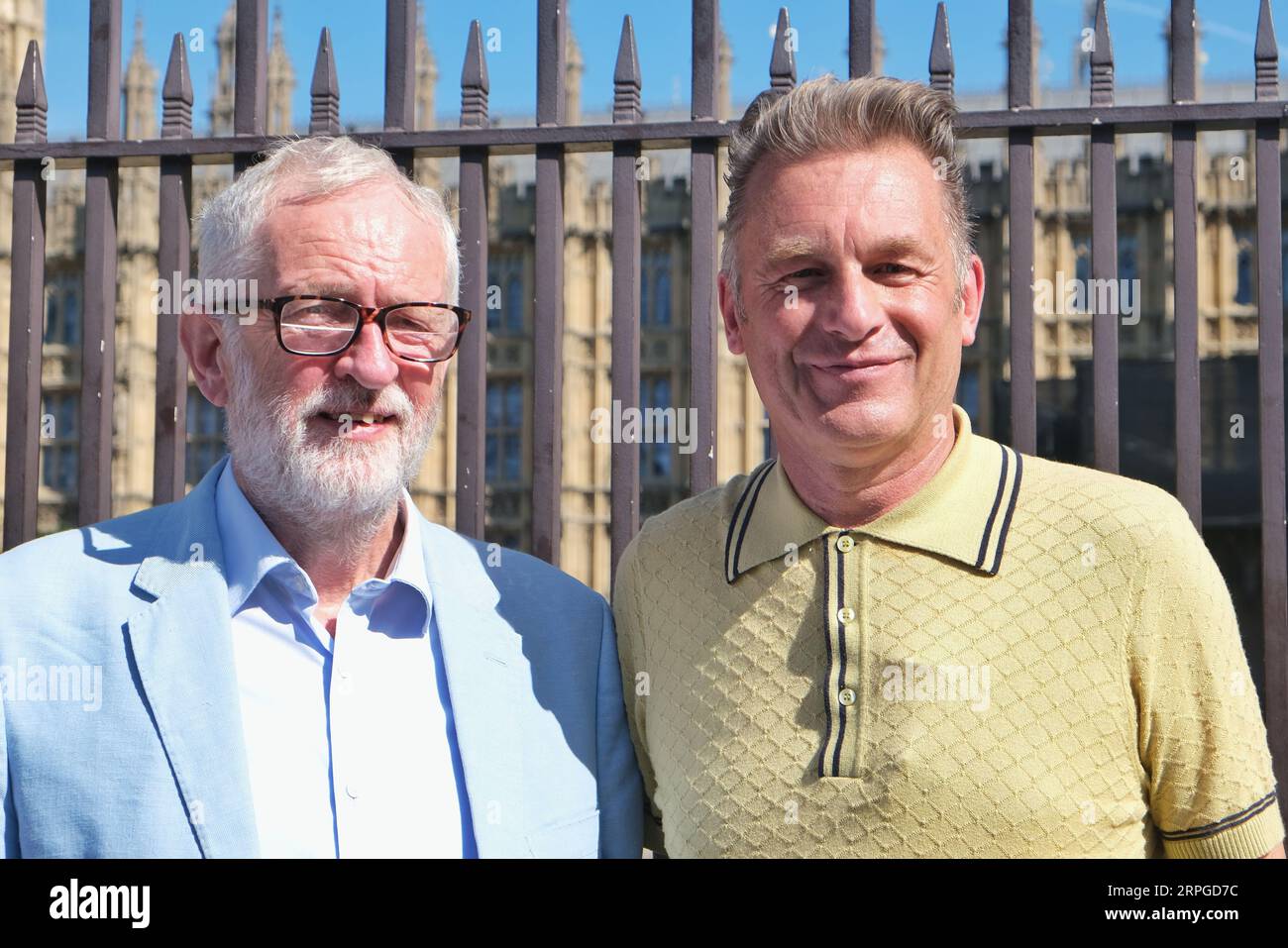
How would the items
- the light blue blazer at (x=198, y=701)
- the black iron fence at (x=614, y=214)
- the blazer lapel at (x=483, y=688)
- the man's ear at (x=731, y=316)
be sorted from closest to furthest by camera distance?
the light blue blazer at (x=198, y=701) → the blazer lapel at (x=483, y=688) → the man's ear at (x=731, y=316) → the black iron fence at (x=614, y=214)

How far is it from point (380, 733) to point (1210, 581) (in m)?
1.11

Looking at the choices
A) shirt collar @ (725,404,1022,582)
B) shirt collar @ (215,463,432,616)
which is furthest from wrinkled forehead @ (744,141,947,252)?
shirt collar @ (215,463,432,616)

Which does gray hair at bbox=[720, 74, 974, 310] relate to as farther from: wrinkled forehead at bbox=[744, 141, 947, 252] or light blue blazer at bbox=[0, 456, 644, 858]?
A: light blue blazer at bbox=[0, 456, 644, 858]

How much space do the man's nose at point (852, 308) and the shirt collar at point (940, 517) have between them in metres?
0.22

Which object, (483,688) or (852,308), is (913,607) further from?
(483,688)

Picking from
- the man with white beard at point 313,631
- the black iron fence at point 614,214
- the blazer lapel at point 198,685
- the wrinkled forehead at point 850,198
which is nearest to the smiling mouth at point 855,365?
the wrinkled forehead at point 850,198

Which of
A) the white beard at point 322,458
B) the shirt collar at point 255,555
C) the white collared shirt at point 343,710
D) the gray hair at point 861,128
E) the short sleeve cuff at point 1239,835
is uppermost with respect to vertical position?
the gray hair at point 861,128

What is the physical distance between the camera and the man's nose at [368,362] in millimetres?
1817

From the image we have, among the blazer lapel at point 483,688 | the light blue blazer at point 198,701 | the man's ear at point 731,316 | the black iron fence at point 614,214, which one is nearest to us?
the light blue blazer at point 198,701

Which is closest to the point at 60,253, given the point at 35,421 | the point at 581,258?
the point at 581,258

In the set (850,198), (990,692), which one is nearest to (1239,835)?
(990,692)

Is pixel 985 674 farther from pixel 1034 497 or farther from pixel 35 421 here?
pixel 35 421

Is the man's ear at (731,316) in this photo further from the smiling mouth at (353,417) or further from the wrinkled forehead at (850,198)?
the smiling mouth at (353,417)

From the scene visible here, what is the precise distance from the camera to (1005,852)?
1656 millimetres
